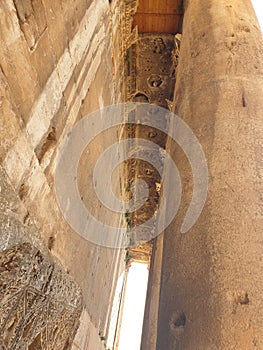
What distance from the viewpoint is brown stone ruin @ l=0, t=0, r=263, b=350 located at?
4.56ft

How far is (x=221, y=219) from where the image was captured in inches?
72.4

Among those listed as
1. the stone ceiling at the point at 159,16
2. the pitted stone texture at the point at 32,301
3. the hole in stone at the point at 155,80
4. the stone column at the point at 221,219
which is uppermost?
the stone ceiling at the point at 159,16

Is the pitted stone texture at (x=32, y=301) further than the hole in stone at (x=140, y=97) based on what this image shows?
No

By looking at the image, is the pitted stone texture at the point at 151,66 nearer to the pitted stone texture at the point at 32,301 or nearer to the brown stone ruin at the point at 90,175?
the brown stone ruin at the point at 90,175

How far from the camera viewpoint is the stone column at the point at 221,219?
Answer: 1.51 metres

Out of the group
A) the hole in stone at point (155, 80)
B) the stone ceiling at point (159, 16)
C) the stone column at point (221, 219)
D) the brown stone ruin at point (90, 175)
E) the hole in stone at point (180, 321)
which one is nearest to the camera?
the brown stone ruin at point (90, 175)

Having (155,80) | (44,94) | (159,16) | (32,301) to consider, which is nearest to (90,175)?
(44,94)

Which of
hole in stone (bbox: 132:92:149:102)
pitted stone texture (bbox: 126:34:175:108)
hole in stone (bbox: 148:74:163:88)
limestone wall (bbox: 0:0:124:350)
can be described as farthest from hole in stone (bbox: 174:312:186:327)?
→ hole in stone (bbox: 148:74:163:88)

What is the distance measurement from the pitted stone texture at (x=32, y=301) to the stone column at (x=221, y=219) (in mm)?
604

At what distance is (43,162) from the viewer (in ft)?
7.30

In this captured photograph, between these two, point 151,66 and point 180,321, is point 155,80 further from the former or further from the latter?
point 180,321

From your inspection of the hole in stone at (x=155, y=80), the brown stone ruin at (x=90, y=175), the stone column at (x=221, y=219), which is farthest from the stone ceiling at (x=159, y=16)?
the stone column at (x=221, y=219)

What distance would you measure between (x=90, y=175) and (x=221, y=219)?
229 centimetres

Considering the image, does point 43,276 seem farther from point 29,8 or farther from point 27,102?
point 29,8
